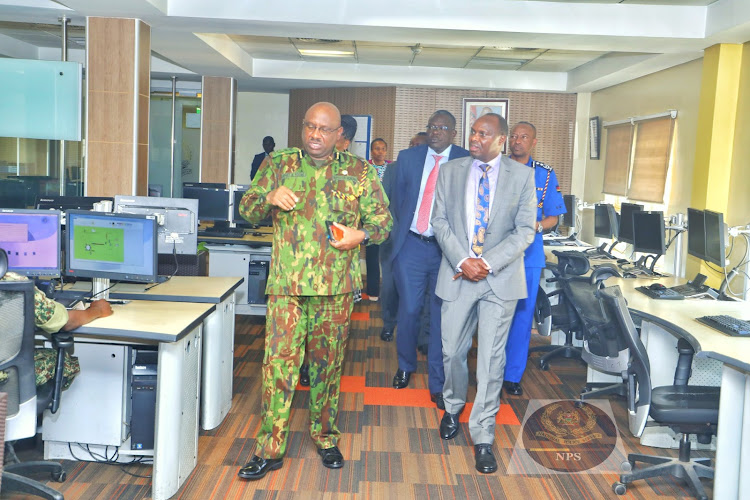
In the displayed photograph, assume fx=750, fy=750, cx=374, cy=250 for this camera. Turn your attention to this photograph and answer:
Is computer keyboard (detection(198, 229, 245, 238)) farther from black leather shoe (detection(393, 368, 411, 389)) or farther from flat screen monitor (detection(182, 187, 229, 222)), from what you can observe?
black leather shoe (detection(393, 368, 411, 389))

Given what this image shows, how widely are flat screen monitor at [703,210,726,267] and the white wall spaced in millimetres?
9729

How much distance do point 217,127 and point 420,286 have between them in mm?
7488

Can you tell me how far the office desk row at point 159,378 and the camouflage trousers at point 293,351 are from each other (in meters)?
0.38

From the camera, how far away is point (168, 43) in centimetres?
830

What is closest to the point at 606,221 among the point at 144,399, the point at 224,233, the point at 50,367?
the point at 224,233

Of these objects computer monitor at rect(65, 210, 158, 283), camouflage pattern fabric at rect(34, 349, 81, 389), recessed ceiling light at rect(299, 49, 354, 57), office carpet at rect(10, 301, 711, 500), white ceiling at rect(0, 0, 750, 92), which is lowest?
office carpet at rect(10, 301, 711, 500)

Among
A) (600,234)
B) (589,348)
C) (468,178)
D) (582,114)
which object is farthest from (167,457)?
(582,114)

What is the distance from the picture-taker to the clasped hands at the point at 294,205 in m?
3.25

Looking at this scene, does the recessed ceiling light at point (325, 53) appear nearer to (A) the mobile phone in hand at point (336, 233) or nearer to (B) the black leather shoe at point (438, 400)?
(B) the black leather shoe at point (438, 400)

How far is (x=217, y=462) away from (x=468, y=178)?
1955 millimetres

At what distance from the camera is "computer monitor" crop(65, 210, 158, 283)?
3930mm

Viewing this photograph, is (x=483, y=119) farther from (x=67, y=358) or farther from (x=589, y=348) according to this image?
(x=67, y=358)

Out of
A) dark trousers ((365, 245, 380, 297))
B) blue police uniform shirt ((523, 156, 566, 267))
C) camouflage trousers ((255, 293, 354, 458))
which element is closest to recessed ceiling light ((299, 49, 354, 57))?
dark trousers ((365, 245, 380, 297))

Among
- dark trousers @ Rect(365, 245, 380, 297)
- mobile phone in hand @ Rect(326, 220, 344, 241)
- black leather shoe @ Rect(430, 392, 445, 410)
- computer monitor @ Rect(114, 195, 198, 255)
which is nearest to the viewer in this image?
mobile phone in hand @ Rect(326, 220, 344, 241)
